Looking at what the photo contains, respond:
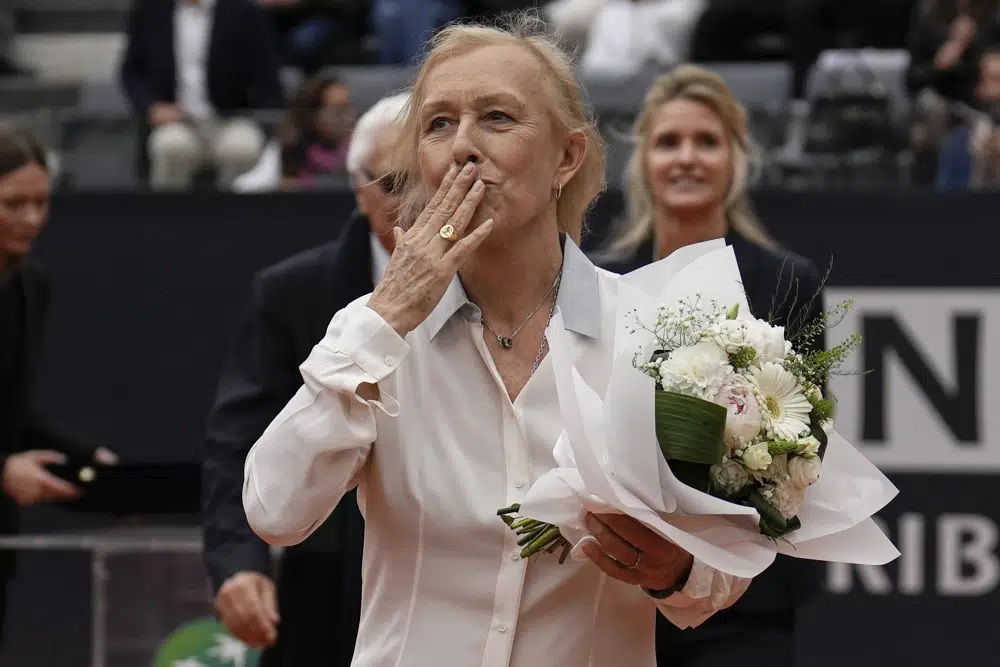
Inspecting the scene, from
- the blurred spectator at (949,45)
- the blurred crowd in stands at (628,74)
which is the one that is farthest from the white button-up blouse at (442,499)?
the blurred spectator at (949,45)

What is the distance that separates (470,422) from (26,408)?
10.5 ft

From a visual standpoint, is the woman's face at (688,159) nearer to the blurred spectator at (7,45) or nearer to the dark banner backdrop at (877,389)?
the dark banner backdrop at (877,389)

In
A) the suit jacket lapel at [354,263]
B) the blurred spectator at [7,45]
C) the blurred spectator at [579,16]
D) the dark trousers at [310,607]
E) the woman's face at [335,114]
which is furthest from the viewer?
the blurred spectator at [7,45]

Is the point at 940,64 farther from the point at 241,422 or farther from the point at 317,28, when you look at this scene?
the point at 241,422

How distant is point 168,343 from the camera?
251 inches

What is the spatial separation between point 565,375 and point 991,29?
17.9ft

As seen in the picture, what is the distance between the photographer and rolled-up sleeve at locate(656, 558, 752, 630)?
259 cm

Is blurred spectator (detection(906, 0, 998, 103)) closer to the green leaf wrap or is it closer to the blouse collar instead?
the blouse collar

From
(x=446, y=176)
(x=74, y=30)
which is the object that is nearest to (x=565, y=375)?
(x=446, y=176)

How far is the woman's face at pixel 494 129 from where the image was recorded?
2766mm

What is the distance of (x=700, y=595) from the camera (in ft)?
8.53

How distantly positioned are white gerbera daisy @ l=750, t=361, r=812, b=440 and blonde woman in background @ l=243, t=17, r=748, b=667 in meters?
0.23

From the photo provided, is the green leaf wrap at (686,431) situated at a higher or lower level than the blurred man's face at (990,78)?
higher

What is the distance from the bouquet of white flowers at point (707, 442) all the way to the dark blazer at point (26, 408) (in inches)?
128
